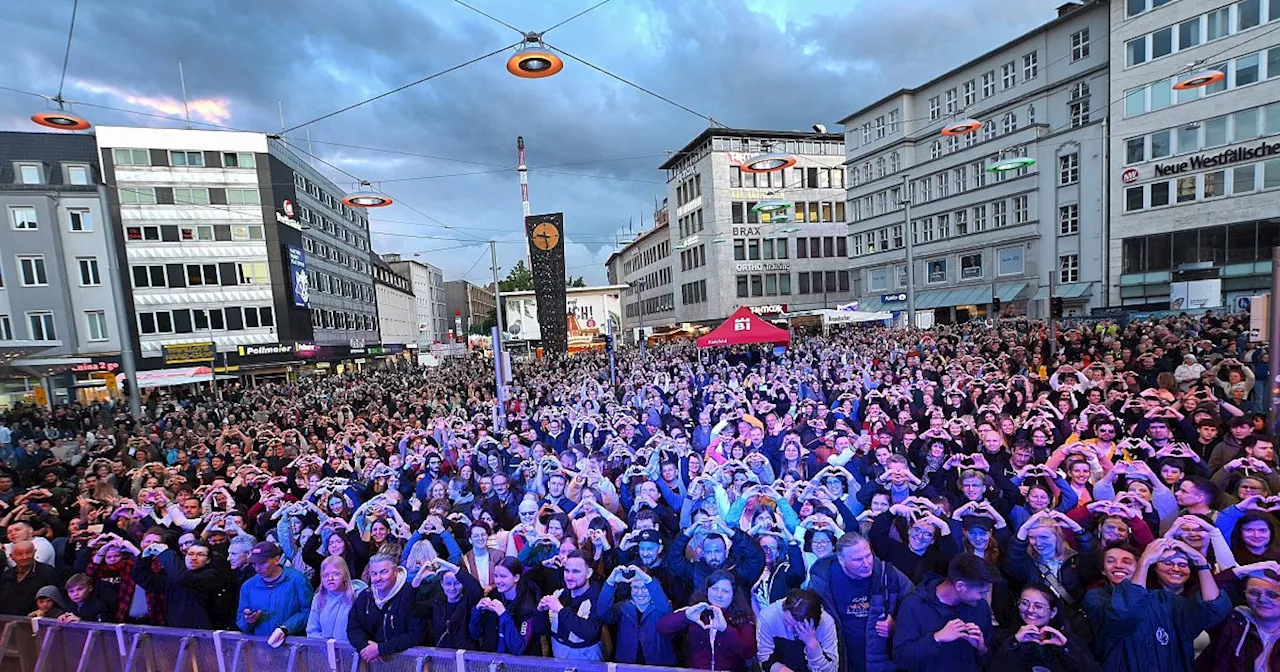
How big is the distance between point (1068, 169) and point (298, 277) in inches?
1796

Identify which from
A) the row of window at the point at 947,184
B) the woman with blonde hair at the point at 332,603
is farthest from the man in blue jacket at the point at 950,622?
the row of window at the point at 947,184

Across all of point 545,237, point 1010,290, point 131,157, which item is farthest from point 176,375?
point 1010,290

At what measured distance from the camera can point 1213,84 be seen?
26.5 meters

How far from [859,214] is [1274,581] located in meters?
46.4

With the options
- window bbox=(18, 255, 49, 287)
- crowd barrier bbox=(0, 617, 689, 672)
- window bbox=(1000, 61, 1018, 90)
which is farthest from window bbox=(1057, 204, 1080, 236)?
window bbox=(18, 255, 49, 287)

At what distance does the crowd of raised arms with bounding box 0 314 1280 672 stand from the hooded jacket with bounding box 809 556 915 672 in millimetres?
12

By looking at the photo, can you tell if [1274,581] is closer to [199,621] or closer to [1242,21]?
[199,621]

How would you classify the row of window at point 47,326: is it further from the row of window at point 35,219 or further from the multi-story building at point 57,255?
the row of window at point 35,219

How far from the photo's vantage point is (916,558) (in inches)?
156

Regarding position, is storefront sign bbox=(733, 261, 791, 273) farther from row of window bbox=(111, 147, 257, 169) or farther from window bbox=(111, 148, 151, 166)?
window bbox=(111, 148, 151, 166)

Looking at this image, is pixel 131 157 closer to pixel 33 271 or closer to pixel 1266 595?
pixel 33 271

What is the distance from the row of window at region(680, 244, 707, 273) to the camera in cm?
5050

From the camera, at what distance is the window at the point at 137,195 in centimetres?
2944

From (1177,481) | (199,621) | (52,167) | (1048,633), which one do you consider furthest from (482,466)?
(52,167)
